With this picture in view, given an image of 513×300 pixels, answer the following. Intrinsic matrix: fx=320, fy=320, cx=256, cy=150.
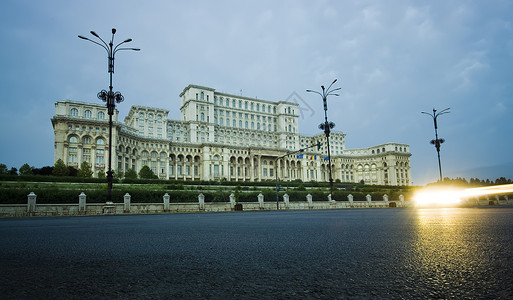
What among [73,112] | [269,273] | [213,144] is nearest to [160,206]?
[269,273]

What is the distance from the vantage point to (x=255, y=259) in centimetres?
285

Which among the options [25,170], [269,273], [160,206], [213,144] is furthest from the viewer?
[213,144]

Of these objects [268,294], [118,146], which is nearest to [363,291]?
[268,294]

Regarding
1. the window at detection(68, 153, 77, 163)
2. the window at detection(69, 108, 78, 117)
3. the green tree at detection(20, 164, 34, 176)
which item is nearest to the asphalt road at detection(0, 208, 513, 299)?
the green tree at detection(20, 164, 34, 176)

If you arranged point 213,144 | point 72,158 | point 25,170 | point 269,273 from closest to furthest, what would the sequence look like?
point 269,273 < point 25,170 < point 72,158 < point 213,144

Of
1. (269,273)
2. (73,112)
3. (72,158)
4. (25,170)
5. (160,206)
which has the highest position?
(73,112)

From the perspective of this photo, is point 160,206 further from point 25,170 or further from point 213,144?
point 213,144

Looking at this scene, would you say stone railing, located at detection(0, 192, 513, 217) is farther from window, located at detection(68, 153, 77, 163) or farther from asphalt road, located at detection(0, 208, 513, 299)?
window, located at detection(68, 153, 77, 163)

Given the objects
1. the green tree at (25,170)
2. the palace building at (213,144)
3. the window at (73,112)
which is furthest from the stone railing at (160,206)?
the window at (73,112)

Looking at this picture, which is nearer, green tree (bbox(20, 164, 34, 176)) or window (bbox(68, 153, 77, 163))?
green tree (bbox(20, 164, 34, 176))

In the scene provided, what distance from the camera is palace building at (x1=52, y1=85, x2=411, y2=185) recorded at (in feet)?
238

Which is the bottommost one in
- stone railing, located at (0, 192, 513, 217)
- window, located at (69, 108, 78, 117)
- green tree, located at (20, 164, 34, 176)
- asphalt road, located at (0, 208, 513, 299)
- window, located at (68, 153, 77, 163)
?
stone railing, located at (0, 192, 513, 217)

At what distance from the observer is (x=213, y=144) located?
9462 cm

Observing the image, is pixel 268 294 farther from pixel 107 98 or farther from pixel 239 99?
pixel 239 99
